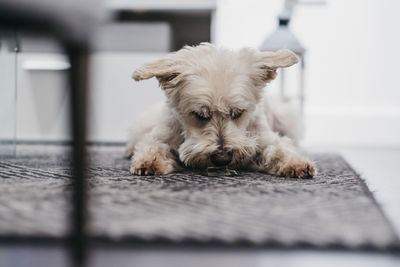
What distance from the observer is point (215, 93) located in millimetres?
2025

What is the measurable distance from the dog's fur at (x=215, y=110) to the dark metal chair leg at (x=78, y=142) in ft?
3.67

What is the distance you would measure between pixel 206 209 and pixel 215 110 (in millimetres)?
782

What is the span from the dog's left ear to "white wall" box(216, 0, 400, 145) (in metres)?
2.26

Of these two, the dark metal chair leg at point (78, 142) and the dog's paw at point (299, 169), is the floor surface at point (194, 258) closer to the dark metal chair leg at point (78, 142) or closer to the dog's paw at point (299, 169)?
the dark metal chair leg at point (78, 142)

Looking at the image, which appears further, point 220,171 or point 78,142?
point 220,171

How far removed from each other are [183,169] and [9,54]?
4.31 ft

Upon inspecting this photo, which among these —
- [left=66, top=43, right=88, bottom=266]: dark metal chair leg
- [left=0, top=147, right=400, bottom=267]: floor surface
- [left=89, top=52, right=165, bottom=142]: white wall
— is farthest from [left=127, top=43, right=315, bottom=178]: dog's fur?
[left=89, top=52, right=165, bottom=142]: white wall

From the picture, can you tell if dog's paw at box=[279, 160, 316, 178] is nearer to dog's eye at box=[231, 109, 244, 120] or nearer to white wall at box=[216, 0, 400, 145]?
dog's eye at box=[231, 109, 244, 120]

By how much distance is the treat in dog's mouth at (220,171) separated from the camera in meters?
2.04

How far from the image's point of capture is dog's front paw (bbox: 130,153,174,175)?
2.03 meters

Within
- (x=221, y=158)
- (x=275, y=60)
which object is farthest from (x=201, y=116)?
(x=275, y=60)

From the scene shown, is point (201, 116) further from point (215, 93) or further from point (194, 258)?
point (194, 258)

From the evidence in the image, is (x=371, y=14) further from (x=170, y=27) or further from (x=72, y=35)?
(x=72, y=35)

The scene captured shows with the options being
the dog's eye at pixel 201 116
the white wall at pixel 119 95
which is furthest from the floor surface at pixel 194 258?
the white wall at pixel 119 95
